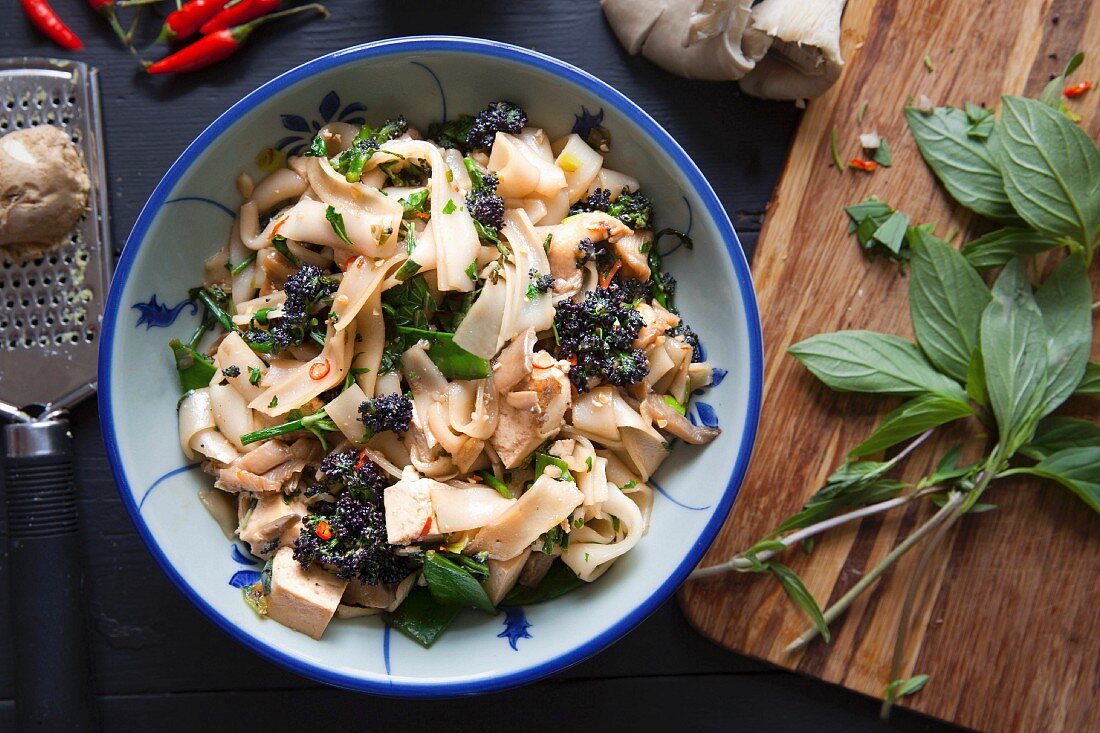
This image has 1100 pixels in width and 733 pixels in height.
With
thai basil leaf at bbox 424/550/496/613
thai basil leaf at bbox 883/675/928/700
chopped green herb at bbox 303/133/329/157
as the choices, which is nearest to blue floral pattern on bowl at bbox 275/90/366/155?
chopped green herb at bbox 303/133/329/157

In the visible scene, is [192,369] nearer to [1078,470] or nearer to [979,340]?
[979,340]

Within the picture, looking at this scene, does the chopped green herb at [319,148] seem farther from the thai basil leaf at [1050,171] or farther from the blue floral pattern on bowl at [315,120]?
the thai basil leaf at [1050,171]

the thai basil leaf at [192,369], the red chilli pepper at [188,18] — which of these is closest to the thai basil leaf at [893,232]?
the thai basil leaf at [192,369]

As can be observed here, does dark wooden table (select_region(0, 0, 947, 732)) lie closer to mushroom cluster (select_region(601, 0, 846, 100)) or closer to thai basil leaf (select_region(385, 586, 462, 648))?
mushroom cluster (select_region(601, 0, 846, 100))

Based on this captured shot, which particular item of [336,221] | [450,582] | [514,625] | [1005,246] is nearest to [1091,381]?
[1005,246]

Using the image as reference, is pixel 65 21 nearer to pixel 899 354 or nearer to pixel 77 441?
pixel 77 441

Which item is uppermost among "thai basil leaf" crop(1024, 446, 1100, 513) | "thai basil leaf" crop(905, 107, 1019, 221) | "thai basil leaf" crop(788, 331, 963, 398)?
"thai basil leaf" crop(905, 107, 1019, 221)
